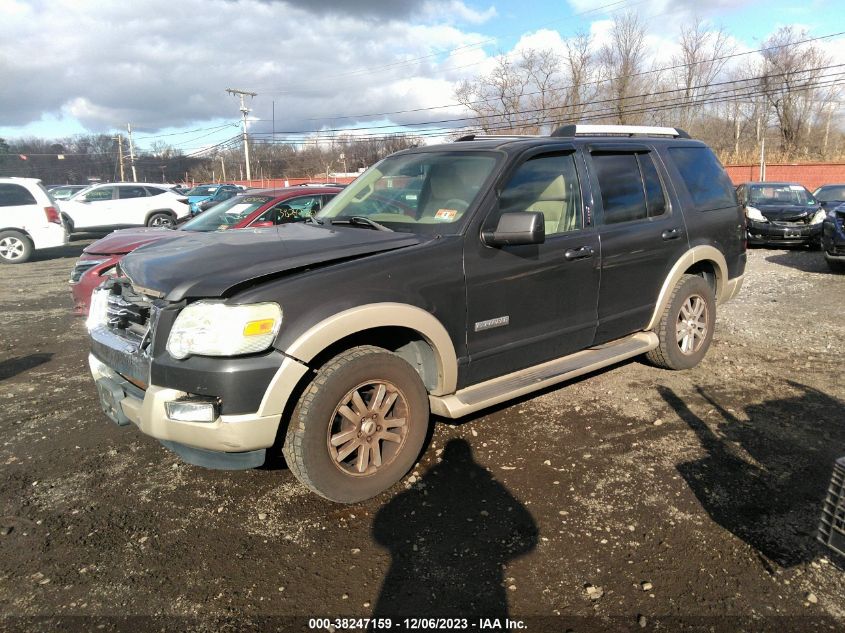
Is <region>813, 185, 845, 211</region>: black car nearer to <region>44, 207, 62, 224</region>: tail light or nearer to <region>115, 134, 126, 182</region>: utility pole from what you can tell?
<region>44, 207, 62, 224</region>: tail light

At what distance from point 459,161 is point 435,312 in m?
1.29

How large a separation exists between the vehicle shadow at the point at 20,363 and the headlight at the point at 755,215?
13755mm

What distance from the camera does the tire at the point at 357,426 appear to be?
2.99m

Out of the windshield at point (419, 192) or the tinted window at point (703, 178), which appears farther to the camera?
the tinted window at point (703, 178)

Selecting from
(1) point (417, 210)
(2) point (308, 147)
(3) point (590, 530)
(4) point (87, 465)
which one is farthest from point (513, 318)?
(2) point (308, 147)

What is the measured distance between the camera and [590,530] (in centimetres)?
300

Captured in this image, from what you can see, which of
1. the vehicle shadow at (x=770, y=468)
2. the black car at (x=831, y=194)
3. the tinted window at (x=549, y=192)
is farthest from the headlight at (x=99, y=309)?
the black car at (x=831, y=194)

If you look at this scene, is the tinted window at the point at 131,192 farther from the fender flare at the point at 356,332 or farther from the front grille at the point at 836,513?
the front grille at the point at 836,513

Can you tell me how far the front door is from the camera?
3621 millimetres

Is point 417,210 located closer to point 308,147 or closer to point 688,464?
point 688,464

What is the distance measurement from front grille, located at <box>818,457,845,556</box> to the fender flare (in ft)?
6.30

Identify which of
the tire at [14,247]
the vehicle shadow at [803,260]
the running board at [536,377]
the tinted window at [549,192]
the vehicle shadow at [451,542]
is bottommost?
the vehicle shadow at [451,542]

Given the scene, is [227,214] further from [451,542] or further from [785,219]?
[785,219]

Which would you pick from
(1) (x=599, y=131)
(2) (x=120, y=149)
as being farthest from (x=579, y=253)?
(2) (x=120, y=149)
